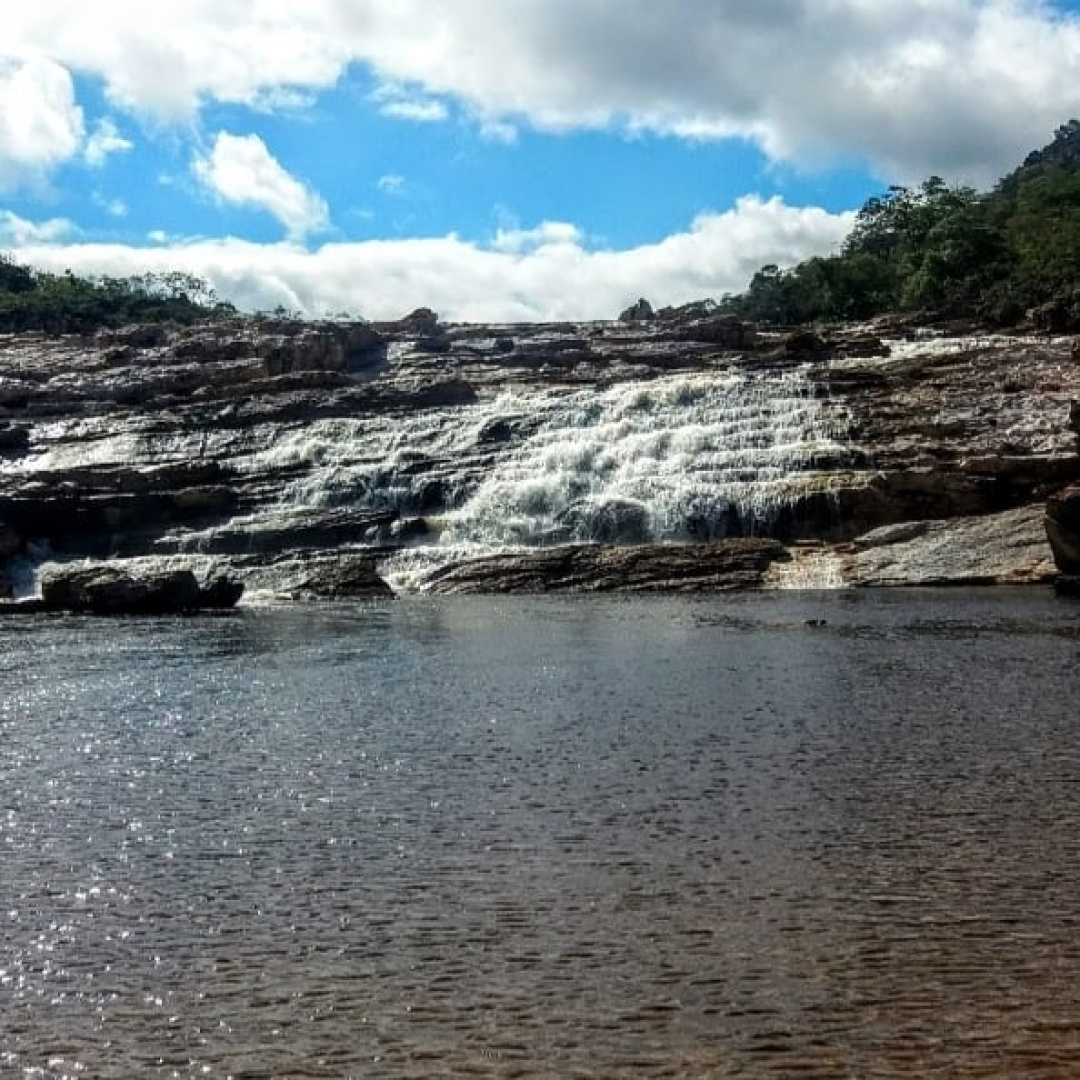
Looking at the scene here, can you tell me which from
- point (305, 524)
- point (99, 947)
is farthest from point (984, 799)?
point (305, 524)

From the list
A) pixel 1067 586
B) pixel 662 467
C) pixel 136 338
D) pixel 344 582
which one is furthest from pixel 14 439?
pixel 1067 586

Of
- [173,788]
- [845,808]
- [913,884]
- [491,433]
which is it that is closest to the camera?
[913,884]

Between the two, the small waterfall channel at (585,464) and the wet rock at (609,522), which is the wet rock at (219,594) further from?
the wet rock at (609,522)

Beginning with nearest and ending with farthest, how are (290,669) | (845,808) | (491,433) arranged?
(845,808) → (290,669) → (491,433)

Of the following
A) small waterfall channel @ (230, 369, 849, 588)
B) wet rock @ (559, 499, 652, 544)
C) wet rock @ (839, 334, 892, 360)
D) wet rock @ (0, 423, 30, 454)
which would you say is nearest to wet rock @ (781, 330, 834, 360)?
wet rock @ (839, 334, 892, 360)

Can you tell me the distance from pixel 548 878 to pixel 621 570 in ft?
111

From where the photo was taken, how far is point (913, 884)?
9594 mm

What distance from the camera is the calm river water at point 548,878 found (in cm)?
702

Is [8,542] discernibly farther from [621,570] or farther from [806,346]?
[806,346]

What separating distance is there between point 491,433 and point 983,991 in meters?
50.8

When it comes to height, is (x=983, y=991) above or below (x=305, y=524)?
below

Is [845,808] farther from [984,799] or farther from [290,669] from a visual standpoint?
[290,669]

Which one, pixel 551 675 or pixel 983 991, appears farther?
pixel 551 675

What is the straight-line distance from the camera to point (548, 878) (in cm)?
990
